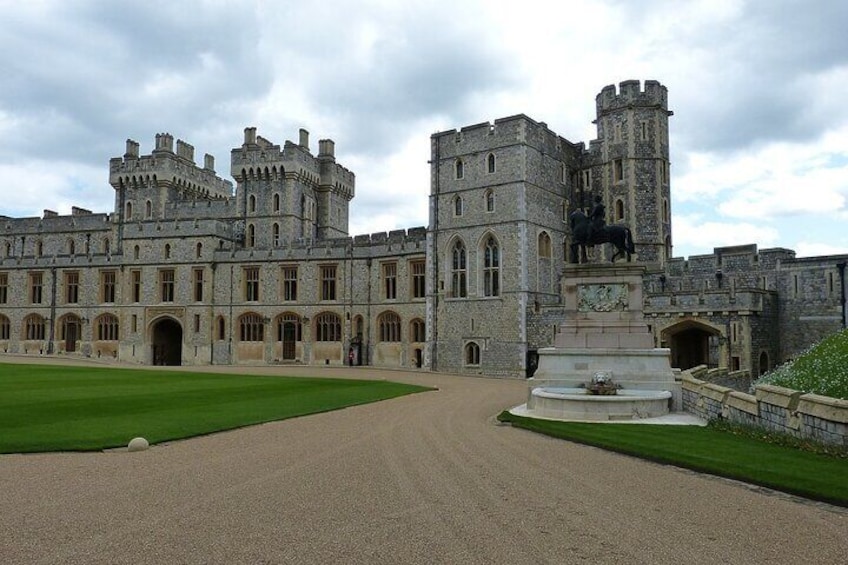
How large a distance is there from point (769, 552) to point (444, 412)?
470 inches

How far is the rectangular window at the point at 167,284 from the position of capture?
4897 cm

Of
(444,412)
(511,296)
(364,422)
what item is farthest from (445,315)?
(364,422)

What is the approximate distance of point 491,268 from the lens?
3825cm

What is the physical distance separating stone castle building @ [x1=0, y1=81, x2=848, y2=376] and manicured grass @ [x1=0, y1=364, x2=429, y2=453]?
540 inches

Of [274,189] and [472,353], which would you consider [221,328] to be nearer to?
[274,189]

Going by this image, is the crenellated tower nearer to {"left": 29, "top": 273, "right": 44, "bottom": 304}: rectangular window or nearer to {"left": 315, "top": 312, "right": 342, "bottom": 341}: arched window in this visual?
{"left": 315, "top": 312, "right": 342, "bottom": 341}: arched window

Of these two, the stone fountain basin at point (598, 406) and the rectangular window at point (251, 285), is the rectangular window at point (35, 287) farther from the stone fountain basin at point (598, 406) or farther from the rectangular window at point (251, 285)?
the stone fountain basin at point (598, 406)

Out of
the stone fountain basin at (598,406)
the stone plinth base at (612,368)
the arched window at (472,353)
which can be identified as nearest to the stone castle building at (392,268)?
the arched window at (472,353)

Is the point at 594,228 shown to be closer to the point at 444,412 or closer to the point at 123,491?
the point at 444,412

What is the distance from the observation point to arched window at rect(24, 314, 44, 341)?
173 feet

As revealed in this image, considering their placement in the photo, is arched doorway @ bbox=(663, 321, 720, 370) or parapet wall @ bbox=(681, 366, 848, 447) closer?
parapet wall @ bbox=(681, 366, 848, 447)

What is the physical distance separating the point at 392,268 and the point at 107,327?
23.1 metres

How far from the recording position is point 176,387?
23047 mm

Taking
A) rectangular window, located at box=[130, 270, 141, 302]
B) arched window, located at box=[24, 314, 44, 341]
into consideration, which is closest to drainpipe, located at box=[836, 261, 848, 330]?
rectangular window, located at box=[130, 270, 141, 302]
